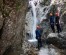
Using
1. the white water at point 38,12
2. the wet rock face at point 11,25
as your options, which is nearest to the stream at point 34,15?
the white water at point 38,12

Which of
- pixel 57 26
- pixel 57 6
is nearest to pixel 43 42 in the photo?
pixel 57 26

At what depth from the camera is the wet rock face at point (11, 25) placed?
966 centimetres

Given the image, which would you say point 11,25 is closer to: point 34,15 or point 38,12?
point 34,15

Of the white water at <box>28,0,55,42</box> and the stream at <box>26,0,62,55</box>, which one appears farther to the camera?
the white water at <box>28,0,55,42</box>

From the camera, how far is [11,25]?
10016 millimetres

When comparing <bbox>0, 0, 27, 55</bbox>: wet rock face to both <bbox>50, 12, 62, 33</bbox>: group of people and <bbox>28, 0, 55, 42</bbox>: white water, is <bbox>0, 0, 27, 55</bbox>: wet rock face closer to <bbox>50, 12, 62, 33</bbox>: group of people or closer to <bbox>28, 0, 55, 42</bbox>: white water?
<bbox>50, 12, 62, 33</bbox>: group of people

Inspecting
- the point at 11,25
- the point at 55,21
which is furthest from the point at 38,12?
the point at 11,25

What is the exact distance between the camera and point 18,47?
11.6 m

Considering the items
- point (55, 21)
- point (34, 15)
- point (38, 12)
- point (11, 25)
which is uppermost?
point (38, 12)

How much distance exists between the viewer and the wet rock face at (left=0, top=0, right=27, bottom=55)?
9664 millimetres

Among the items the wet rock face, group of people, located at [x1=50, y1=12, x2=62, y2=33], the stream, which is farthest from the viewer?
the stream

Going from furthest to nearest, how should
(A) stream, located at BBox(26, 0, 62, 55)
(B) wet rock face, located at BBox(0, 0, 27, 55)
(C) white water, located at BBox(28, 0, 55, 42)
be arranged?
(C) white water, located at BBox(28, 0, 55, 42) → (A) stream, located at BBox(26, 0, 62, 55) → (B) wet rock face, located at BBox(0, 0, 27, 55)

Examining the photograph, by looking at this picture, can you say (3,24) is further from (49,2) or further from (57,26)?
(49,2)

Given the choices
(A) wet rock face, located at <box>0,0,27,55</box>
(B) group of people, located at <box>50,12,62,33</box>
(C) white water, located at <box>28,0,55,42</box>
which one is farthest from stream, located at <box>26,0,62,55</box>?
(A) wet rock face, located at <box>0,0,27,55</box>
